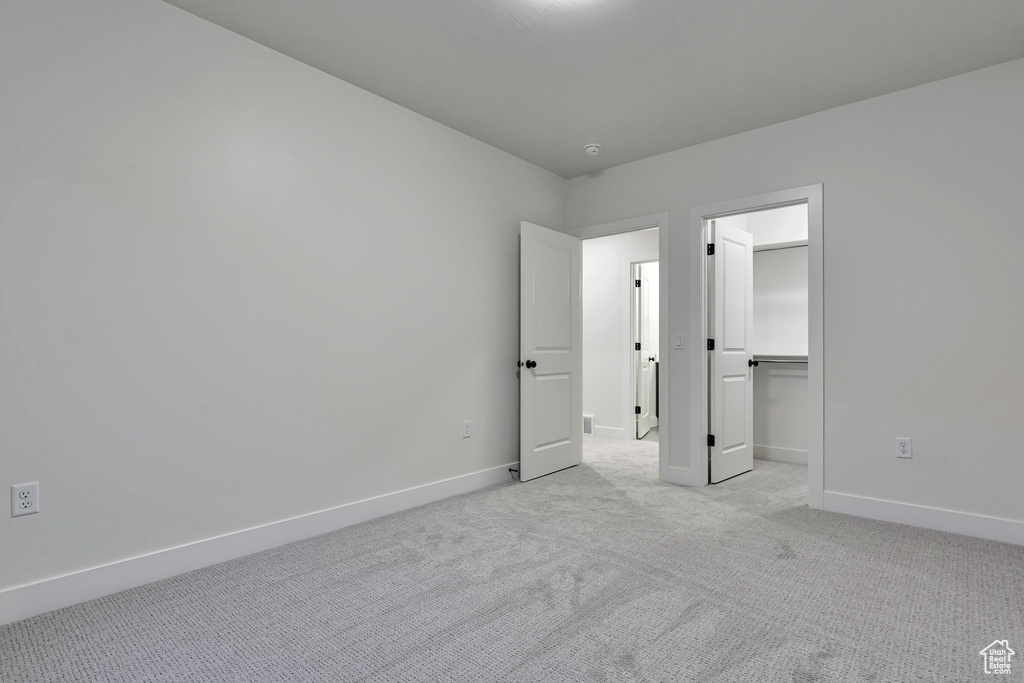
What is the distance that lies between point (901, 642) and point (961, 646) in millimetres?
186

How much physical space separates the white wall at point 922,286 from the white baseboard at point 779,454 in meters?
1.41

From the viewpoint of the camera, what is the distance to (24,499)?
1938 millimetres

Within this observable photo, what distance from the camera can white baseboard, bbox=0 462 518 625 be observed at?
195 cm

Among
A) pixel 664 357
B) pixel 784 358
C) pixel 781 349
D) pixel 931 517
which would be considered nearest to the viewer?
pixel 931 517

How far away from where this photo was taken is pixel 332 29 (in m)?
2.46

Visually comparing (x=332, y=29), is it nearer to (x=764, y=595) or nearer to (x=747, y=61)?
(x=747, y=61)

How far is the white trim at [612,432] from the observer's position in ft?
18.6

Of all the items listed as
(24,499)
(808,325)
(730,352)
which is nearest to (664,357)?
(730,352)

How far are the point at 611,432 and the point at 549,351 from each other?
2.03 meters

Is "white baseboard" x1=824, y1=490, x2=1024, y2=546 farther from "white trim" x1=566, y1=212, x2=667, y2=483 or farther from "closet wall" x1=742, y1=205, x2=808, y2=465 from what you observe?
"closet wall" x1=742, y1=205, x2=808, y2=465

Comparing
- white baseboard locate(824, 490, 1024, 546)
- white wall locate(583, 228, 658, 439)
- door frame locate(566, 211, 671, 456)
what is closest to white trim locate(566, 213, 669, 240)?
door frame locate(566, 211, 671, 456)

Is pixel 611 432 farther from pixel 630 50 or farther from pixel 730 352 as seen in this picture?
pixel 630 50

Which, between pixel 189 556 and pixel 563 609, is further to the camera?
pixel 189 556

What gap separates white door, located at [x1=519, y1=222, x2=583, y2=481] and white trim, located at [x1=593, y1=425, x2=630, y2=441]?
127 centimetres
